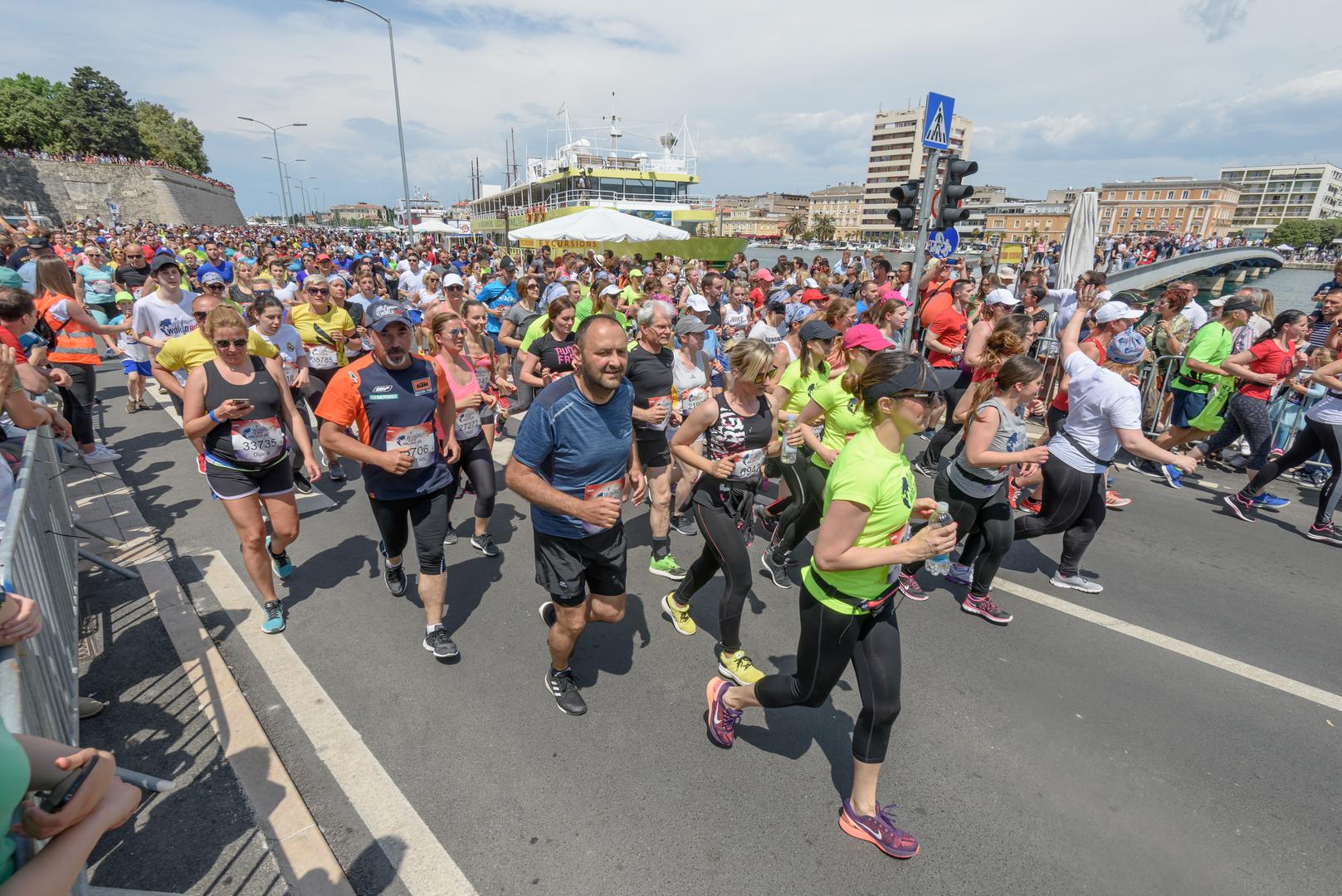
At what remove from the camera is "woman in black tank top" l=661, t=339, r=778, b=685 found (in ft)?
11.6

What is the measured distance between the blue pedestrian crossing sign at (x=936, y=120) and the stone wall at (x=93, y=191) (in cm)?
6178

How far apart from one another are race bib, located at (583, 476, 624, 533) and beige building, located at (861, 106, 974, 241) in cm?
13761

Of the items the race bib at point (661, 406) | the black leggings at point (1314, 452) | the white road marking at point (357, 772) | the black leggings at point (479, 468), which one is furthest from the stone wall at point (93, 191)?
the black leggings at point (1314, 452)

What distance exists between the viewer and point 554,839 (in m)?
2.62

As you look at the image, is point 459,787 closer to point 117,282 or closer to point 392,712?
point 392,712

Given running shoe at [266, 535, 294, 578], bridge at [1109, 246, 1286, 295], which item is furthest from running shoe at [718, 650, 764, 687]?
bridge at [1109, 246, 1286, 295]

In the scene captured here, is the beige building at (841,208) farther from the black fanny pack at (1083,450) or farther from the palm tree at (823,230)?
the black fanny pack at (1083,450)

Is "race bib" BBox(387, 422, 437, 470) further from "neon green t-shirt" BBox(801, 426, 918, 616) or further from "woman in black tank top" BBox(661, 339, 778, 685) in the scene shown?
"neon green t-shirt" BBox(801, 426, 918, 616)

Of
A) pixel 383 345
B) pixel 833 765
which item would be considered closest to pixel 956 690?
pixel 833 765

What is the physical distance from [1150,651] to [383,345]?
5074 mm

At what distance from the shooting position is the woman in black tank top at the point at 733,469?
3551mm

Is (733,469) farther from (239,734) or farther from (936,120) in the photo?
(936,120)

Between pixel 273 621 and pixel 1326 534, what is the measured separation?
8.55m

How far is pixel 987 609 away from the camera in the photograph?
4285mm
